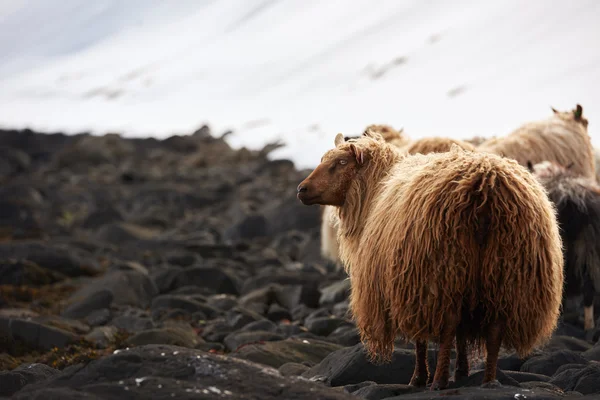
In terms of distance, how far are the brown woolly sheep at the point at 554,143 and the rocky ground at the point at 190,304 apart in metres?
2.01

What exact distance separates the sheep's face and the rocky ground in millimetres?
1237

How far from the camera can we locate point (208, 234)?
2108cm

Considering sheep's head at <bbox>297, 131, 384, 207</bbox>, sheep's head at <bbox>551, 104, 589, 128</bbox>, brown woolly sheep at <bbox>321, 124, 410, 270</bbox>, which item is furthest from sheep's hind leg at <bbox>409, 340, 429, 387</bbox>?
sheep's head at <bbox>551, 104, 589, 128</bbox>

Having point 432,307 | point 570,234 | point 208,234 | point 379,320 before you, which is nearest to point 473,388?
point 432,307

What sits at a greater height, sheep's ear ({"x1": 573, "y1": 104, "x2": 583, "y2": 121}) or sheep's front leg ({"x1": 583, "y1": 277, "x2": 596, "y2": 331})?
sheep's ear ({"x1": 573, "y1": 104, "x2": 583, "y2": 121})

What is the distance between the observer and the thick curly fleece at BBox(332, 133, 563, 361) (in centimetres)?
560

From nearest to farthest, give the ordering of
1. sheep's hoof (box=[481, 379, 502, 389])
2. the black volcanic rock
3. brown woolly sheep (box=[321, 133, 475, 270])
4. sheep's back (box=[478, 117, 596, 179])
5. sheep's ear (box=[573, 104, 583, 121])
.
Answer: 1. the black volcanic rock
2. sheep's hoof (box=[481, 379, 502, 389])
3. brown woolly sheep (box=[321, 133, 475, 270])
4. sheep's back (box=[478, 117, 596, 179])
5. sheep's ear (box=[573, 104, 583, 121])

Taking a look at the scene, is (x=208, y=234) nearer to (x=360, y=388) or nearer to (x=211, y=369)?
(x=360, y=388)

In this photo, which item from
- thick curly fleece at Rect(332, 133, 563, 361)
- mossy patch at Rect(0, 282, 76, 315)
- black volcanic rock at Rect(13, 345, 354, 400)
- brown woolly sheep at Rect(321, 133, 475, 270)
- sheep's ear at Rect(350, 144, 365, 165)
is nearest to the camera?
black volcanic rock at Rect(13, 345, 354, 400)

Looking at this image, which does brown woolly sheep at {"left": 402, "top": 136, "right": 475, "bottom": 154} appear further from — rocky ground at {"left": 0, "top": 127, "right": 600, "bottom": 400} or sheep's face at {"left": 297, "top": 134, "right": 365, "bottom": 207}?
sheep's face at {"left": 297, "top": 134, "right": 365, "bottom": 207}

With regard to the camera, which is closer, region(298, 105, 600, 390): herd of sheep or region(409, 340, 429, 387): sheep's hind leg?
region(298, 105, 600, 390): herd of sheep

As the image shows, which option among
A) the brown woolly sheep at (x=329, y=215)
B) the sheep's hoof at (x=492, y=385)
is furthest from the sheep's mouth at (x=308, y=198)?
the brown woolly sheep at (x=329, y=215)

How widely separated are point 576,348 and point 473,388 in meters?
3.12

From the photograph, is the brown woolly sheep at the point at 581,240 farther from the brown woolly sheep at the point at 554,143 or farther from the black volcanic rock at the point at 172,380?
the black volcanic rock at the point at 172,380
